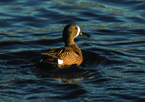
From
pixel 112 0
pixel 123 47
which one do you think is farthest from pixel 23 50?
pixel 112 0

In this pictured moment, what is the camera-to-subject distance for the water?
6.30m

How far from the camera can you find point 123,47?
9609mm

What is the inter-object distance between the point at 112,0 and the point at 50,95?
8883mm

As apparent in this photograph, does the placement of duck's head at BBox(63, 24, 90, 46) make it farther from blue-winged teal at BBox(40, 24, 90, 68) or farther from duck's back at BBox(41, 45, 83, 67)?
duck's back at BBox(41, 45, 83, 67)

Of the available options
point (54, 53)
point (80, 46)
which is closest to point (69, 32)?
point (80, 46)

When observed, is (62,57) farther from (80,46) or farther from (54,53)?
(80,46)

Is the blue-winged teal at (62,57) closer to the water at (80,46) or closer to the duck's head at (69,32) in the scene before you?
the water at (80,46)

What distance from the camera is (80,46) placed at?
9.81 metres

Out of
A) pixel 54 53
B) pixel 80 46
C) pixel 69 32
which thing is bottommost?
pixel 80 46

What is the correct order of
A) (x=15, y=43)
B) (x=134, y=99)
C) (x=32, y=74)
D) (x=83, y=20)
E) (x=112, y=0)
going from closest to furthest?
(x=134, y=99) → (x=32, y=74) → (x=15, y=43) → (x=83, y=20) → (x=112, y=0)

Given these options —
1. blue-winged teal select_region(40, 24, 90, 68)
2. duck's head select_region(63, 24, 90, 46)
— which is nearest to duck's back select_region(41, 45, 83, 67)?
blue-winged teal select_region(40, 24, 90, 68)

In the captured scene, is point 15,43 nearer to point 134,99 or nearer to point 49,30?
point 49,30

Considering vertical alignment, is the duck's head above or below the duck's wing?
above

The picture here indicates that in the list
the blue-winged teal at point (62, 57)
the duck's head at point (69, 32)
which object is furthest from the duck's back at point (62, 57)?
the duck's head at point (69, 32)
